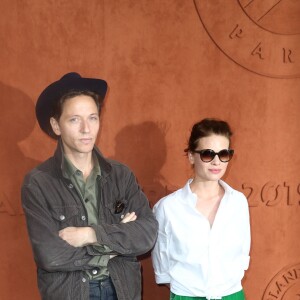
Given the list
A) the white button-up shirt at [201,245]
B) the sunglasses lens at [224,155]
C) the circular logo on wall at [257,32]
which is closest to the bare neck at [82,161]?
the white button-up shirt at [201,245]

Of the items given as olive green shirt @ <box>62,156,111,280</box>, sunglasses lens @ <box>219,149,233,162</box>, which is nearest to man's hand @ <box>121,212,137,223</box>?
olive green shirt @ <box>62,156,111,280</box>

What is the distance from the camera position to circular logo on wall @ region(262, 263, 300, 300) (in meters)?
3.20

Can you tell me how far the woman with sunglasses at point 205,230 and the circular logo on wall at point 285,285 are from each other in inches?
32.3

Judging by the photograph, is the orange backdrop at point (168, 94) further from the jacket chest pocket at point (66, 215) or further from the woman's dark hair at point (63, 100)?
the jacket chest pocket at point (66, 215)

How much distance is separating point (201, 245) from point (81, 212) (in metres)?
0.66

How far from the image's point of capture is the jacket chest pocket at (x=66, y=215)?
2.07 metres

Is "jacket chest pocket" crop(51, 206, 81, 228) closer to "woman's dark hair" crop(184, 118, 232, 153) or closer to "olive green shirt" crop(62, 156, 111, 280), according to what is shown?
"olive green shirt" crop(62, 156, 111, 280)

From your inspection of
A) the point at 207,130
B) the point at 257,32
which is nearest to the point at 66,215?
the point at 207,130

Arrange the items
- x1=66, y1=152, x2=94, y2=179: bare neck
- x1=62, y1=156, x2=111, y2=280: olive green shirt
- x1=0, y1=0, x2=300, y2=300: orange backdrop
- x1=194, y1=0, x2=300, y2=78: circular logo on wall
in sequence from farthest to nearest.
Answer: x1=194, y1=0, x2=300, y2=78: circular logo on wall → x1=0, y1=0, x2=300, y2=300: orange backdrop → x1=66, y1=152, x2=94, y2=179: bare neck → x1=62, y1=156, x2=111, y2=280: olive green shirt

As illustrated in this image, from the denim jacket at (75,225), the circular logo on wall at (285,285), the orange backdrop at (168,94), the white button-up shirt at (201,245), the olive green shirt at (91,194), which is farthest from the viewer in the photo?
the circular logo on wall at (285,285)

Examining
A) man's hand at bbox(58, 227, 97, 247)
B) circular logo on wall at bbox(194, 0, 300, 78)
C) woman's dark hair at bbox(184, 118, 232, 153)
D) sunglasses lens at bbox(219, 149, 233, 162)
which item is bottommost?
man's hand at bbox(58, 227, 97, 247)

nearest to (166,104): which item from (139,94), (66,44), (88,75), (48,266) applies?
(139,94)

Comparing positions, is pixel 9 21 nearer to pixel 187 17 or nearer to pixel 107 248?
pixel 187 17

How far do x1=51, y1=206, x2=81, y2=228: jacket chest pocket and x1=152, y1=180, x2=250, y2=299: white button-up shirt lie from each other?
0.55m
